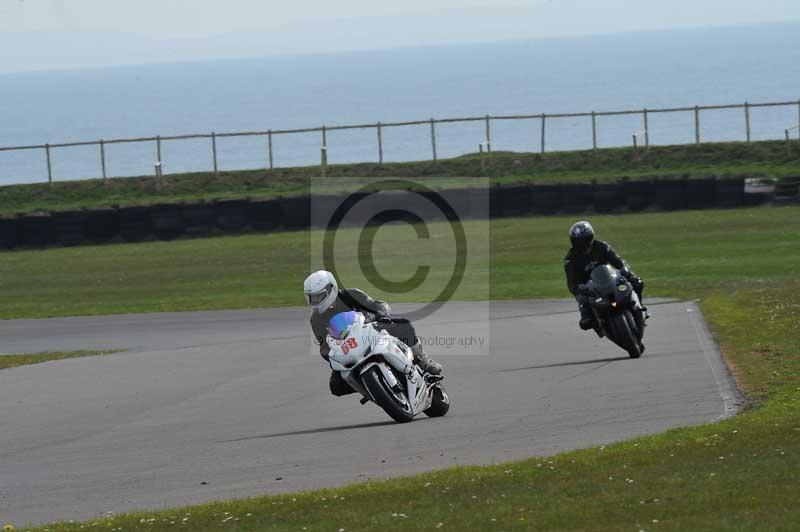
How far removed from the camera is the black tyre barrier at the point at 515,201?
39.9 metres

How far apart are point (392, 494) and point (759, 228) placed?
26137mm

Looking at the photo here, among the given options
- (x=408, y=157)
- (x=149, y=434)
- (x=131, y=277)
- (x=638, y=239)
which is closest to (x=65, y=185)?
(x=131, y=277)

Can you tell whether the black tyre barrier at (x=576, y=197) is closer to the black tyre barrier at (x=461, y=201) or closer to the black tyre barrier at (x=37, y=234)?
the black tyre barrier at (x=461, y=201)

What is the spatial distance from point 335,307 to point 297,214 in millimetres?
27295

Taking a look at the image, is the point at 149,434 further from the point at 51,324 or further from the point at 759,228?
the point at 759,228

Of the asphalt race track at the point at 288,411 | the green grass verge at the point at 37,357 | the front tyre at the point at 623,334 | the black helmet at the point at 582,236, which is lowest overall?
the green grass verge at the point at 37,357

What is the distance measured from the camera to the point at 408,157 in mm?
110250

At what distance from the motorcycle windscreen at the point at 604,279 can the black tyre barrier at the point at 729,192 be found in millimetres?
22024

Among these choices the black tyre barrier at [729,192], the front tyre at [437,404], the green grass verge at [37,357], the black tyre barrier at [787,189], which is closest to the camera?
the front tyre at [437,404]

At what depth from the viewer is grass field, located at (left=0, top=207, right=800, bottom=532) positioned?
8.96 m

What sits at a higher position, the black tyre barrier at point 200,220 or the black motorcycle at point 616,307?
the black tyre barrier at point 200,220

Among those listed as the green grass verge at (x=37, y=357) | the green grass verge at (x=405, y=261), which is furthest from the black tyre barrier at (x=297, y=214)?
the green grass verge at (x=37, y=357)

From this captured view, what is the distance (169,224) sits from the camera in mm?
40594

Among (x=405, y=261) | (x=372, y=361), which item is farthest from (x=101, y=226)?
(x=372, y=361)
